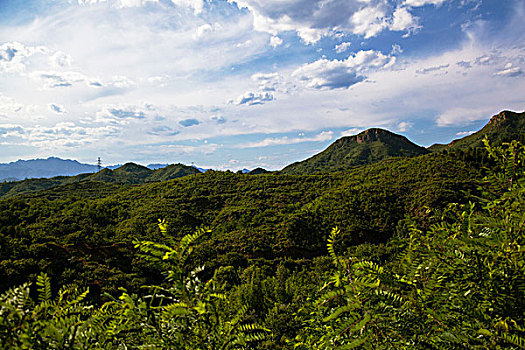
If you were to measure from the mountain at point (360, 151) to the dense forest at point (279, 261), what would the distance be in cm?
6277

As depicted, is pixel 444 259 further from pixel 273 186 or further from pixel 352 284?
pixel 273 186

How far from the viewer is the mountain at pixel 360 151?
98.9 m

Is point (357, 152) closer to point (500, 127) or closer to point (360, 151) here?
point (360, 151)

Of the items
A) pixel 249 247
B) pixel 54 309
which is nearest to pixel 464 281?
pixel 54 309

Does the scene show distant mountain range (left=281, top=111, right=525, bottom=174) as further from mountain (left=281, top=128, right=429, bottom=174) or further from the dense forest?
the dense forest

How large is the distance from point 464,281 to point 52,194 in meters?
47.8

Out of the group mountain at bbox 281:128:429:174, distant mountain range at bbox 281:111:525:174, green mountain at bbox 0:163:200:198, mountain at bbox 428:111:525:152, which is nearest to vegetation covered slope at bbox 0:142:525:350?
green mountain at bbox 0:163:200:198

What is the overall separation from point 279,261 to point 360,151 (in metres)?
92.9

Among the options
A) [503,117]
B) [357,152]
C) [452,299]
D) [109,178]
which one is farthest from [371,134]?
[452,299]

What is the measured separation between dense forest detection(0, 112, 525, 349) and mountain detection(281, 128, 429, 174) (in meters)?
62.8

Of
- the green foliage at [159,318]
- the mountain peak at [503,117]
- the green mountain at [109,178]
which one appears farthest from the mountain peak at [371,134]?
the green foliage at [159,318]

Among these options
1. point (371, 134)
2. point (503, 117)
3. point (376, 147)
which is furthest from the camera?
point (371, 134)

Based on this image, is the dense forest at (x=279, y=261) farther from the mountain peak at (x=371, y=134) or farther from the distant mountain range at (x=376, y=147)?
the mountain peak at (x=371, y=134)

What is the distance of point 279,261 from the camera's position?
20.3 metres
